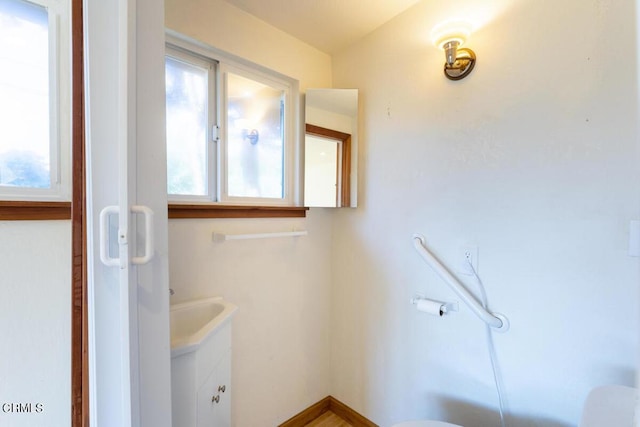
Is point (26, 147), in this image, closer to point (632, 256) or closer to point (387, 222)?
point (387, 222)

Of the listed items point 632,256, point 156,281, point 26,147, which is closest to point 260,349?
point 156,281

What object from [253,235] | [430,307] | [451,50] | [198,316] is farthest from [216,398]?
[451,50]

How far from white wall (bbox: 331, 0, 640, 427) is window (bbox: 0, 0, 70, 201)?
1473mm

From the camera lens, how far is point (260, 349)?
5.12 feet

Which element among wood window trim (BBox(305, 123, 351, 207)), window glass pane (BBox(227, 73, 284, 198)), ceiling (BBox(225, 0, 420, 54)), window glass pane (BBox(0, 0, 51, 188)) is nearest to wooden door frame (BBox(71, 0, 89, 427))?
window glass pane (BBox(0, 0, 51, 188))

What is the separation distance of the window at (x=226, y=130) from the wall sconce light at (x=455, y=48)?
2.98ft

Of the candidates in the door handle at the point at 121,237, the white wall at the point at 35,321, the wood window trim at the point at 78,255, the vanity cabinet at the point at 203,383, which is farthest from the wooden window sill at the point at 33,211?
the vanity cabinet at the point at 203,383

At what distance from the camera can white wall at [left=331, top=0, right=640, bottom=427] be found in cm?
94

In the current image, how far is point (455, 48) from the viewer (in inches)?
47.7

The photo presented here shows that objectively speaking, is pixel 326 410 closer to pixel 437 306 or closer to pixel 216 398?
pixel 216 398

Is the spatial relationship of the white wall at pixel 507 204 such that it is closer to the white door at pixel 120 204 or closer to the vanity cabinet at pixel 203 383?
the vanity cabinet at pixel 203 383

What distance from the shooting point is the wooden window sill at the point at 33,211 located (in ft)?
2.67

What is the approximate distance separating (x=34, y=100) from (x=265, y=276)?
4.07 ft

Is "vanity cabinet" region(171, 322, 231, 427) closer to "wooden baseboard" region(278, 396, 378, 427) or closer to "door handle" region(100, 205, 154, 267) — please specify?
"door handle" region(100, 205, 154, 267)
